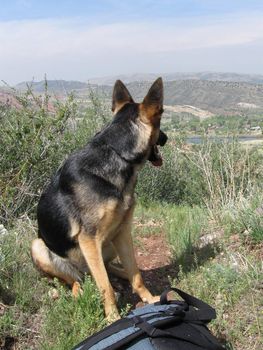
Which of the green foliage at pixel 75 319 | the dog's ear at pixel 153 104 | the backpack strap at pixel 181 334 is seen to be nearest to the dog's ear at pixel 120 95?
the dog's ear at pixel 153 104

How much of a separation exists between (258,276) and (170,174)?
6557 millimetres

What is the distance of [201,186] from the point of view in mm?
9898

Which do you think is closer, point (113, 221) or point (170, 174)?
point (113, 221)

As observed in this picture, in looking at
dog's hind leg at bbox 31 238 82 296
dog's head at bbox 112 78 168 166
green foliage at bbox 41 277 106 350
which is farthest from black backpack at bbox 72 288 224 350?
dog's head at bbox 112 78 168 166

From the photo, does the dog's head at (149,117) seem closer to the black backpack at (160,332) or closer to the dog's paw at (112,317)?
the dog's paw at (112,317)

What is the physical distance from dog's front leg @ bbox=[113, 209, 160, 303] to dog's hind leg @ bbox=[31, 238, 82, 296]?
0.42 metres

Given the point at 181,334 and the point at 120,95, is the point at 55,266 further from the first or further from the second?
the point at 181,334

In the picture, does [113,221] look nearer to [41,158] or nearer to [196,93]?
[41,158]

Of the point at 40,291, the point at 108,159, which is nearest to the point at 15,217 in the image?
the point at 40,291

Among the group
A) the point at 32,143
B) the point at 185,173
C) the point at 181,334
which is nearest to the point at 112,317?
the point at 181,334

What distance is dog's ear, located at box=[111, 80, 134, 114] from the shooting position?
4.24 metres

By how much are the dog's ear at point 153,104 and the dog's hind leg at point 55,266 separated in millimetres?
1414

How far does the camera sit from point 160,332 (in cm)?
251

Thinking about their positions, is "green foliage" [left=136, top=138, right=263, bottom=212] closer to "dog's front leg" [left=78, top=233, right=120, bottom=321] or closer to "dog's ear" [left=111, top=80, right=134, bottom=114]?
"dog's ear" [left=111, top=80, right=134, bottom=114]
